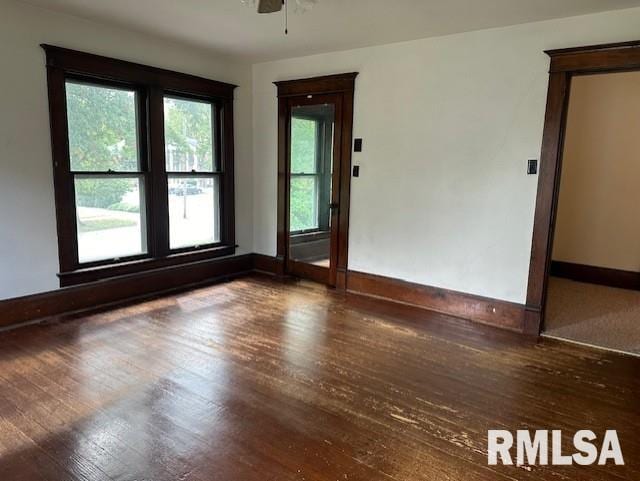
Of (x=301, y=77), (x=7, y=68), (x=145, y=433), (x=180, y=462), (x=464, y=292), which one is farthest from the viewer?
(x=301, y=77)

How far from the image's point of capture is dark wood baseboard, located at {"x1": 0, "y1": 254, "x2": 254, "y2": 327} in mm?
3697

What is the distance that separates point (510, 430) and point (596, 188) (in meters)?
4.15

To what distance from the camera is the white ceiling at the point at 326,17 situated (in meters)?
3.22

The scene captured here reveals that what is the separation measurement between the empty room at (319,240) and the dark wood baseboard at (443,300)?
2cm

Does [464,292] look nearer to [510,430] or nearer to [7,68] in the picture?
[510,430]

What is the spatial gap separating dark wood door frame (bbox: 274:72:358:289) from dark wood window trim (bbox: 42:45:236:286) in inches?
24.2

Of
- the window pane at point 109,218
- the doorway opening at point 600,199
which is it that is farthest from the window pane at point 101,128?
the doorway opening at point 600,199

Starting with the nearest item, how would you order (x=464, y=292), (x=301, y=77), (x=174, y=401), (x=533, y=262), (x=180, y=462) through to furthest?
(x=180, y=462), (x=174, y=401), (x=533, y=262), (x=464, y=292), (x=301, y=77)

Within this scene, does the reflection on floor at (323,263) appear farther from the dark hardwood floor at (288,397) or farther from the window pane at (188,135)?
the window pane at (188,135)

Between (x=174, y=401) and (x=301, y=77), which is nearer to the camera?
(x=174, y=401)

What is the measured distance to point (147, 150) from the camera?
444 centimetres

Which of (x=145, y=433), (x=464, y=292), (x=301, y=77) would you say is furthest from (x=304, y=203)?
(x=145, y=433)

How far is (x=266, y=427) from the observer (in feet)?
7.68

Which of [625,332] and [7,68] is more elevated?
[7,68]
